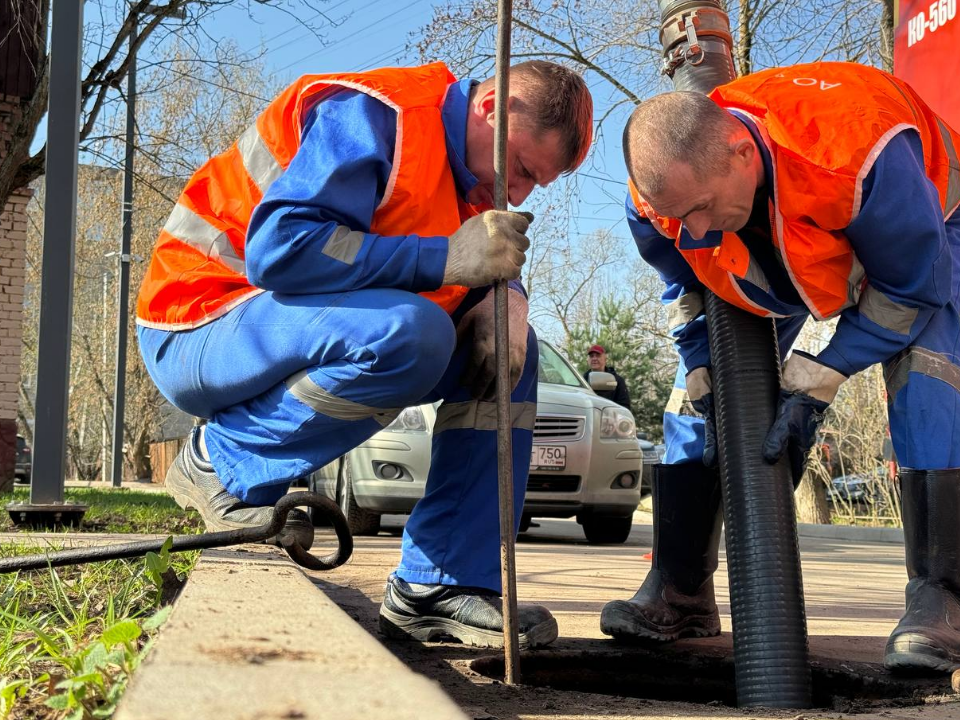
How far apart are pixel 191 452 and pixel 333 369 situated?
0.62 m

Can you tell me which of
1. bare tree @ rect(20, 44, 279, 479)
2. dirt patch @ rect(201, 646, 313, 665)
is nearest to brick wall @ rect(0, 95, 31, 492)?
bare tree @ rect(20, 44, 279, 479)

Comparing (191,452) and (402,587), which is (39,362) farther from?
(402,587)

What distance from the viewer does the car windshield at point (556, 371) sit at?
8.62 meters

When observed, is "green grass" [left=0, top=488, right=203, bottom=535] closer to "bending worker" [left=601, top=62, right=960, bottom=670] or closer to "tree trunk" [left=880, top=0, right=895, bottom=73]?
"bending worker" [left=601, top=62, right=960, bottom=670]

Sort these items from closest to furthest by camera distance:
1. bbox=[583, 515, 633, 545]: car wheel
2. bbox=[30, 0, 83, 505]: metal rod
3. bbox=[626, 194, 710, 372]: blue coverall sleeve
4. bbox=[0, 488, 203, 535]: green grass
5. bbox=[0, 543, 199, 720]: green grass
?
bbox=[0, 543, 199, 720]: green grass
bbox=[626, 194, 710, 372]: blue coverall sleeve
bbox=[0, 488, 203, 535]: green grass
bbox=[30, 0, 83, 505]: metal rod
bbox=[583, 515, 633, 545]: car wheel

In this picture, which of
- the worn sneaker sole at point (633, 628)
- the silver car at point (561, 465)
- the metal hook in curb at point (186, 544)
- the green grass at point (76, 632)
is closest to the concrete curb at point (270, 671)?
the green grass at point (76, 632)

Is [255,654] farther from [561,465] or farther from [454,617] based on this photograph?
[561,465]

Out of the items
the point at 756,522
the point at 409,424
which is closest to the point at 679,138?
the point at 756,522

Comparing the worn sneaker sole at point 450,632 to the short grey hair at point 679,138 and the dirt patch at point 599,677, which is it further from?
the short grey hair at point 679,138

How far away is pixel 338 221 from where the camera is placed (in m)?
2.57

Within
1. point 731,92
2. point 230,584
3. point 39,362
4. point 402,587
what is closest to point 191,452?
point 402,587

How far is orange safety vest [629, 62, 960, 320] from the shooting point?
250cm

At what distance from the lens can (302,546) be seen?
9.41 ft

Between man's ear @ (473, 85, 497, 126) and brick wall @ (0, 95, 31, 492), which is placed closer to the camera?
man's ear @ (473, 85, 497, 126)
